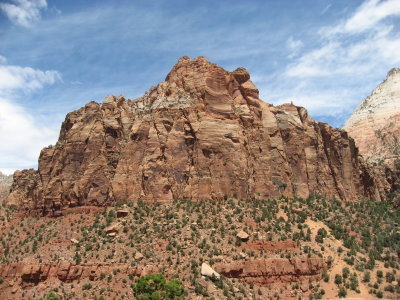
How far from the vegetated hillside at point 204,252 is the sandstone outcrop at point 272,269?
116mm

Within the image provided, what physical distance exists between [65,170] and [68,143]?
4125 millimetres

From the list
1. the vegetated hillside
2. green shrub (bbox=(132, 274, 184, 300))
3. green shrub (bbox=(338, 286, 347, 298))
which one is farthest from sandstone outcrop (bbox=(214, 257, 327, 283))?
green shrub (bbox=(132, 274, 184, 300))

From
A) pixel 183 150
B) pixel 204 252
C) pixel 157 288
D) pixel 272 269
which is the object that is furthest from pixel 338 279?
pixel 183 150

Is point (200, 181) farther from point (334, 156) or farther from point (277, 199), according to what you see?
point (334, 156)

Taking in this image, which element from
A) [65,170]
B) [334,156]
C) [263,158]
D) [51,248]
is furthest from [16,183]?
[334,156]

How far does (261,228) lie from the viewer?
63.7 m

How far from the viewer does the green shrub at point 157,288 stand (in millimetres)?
50219

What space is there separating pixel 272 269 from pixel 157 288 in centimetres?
1487

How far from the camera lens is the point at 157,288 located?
51.1 metres

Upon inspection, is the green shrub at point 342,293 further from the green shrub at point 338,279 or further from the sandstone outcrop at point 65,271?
the sandstone outcrop at point 65,271

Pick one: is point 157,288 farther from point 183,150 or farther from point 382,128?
point 382,128

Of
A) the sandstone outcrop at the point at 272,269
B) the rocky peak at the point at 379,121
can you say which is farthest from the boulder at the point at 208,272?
the rocky peak at the point at 379,121

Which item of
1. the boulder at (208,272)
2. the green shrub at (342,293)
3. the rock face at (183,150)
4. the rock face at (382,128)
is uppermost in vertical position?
the rock face at (382,128)

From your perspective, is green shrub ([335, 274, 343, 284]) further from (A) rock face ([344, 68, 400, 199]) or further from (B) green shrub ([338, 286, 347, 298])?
(A) rock face ([344, 68, 400, 199])
